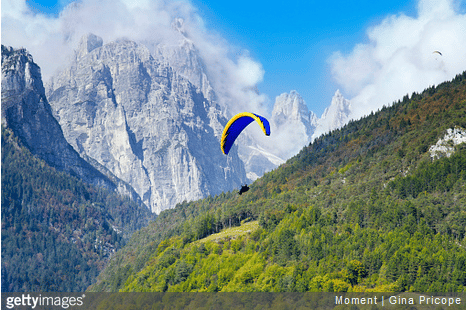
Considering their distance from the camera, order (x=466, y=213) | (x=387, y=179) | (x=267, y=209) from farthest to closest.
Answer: (x=267, y=209), (x=387, y=179), (x=466, y=213)

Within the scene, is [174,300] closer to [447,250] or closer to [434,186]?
[447,250]

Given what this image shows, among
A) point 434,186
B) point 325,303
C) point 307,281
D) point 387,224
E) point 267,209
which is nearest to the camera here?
point 325,303

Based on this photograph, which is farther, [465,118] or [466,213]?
[465,118]

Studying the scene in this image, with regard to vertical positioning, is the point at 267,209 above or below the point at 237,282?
above

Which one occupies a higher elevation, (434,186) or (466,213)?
(434,186)

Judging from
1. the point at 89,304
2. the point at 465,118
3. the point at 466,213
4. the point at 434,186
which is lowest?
the point at 89,304

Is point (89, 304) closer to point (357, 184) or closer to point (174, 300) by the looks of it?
point (174, 300)

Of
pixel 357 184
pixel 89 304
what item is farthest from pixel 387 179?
pixel 89 304

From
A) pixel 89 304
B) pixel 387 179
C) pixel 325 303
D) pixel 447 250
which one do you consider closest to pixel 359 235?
pixel 447 250

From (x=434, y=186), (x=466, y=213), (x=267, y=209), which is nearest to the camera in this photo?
(x=466, y=213)
